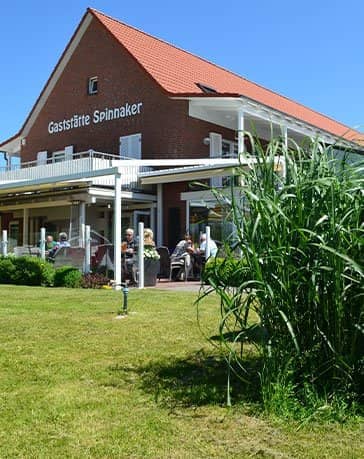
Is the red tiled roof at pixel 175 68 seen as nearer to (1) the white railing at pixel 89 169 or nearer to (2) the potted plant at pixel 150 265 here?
(1) the white railing at pixel 89 169

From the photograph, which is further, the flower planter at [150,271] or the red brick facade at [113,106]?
the red brick facade at [113,106]

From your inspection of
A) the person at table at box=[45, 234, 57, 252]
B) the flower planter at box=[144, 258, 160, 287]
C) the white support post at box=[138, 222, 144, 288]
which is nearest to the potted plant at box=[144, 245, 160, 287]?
the flower planter at box=[144, 258, 160, 287]

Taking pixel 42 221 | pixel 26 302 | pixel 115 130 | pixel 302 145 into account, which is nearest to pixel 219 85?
pixel 115 130

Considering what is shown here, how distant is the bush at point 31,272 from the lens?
14.6 meters

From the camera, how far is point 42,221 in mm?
23625

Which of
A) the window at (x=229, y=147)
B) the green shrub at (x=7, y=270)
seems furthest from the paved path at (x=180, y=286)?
the window at (x=229, y=147)

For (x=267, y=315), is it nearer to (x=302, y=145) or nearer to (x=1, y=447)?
(x=302, y=145)

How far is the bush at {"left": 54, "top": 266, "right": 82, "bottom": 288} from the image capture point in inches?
551

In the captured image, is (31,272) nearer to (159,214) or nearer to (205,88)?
(159,214)

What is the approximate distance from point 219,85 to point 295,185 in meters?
23.9

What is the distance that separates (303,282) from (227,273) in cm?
59

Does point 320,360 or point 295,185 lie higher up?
point 295,185

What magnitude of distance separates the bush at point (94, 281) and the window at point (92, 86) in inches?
536

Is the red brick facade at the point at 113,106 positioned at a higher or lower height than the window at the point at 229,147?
higher
